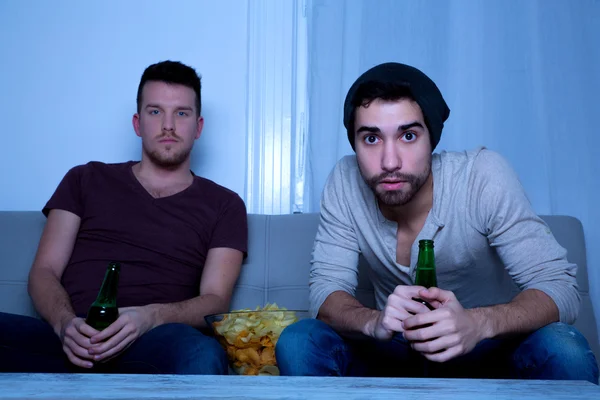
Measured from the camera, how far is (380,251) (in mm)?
1475

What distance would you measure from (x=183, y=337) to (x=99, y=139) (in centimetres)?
116

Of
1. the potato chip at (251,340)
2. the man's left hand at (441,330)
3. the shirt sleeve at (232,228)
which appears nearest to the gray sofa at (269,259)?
the shirt sleeve at (232,228)

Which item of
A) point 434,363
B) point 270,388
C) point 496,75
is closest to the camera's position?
point 270,388

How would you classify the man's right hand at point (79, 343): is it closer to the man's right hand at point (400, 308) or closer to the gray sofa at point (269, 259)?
the gray sofa at point (269, 259)

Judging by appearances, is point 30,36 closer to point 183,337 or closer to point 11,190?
point 11,190

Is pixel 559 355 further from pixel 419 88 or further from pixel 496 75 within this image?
pixel 496 75

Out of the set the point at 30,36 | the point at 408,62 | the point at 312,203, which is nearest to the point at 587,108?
the point at 408,62

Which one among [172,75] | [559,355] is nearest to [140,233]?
[172,75]

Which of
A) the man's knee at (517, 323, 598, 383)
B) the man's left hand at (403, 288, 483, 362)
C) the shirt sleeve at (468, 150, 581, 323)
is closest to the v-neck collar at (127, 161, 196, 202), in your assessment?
the shirt sleeve at (468, 150, 581, 323)

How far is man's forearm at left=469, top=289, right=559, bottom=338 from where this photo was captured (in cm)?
115

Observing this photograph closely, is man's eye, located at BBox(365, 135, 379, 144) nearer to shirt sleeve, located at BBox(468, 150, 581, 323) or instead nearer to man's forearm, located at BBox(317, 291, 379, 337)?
shirt sleeve, located at BBox(468, 150, 581, 323)

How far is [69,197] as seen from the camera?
1887 mm

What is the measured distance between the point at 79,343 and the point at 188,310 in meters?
0.31

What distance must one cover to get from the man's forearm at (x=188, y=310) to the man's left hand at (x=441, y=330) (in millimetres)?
718
